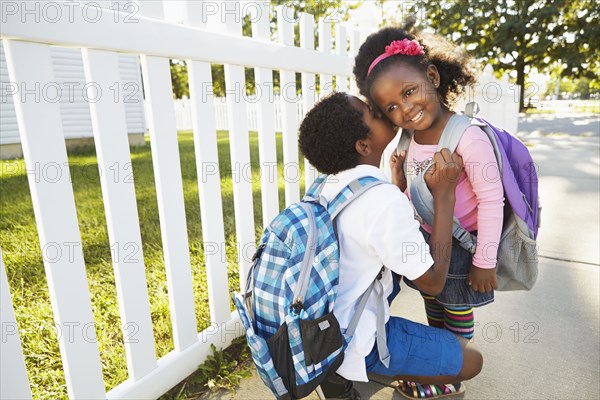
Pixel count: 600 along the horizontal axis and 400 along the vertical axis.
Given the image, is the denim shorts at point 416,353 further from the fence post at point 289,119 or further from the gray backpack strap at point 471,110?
the fence post at point 289,119

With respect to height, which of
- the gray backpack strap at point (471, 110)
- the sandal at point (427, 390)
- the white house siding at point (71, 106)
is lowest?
the sandal at point (427, 390)

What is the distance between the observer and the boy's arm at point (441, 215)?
55.7 inches

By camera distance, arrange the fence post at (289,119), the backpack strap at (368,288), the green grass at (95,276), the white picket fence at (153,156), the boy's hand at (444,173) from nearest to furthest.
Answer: the white picket fence at (153,156)
the backpack strap at (368,288)
the boy's hand at (444,173)
the green grass at (95,276)
the fence post at (289,119)

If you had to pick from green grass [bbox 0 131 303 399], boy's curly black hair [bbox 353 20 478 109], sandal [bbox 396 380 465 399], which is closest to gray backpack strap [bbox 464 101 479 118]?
boy's curly black hair [bbox 353 20 478 109]

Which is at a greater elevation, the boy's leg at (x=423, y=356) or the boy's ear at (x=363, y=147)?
the boy's ear at (x=363, y=147)

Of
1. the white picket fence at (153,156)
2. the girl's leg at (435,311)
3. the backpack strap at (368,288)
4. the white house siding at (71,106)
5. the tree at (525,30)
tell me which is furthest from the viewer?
the tree at (525,30)

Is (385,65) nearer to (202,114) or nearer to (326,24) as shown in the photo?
(202,114)

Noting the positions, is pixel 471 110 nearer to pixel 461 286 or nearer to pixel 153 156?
pixel 461 286

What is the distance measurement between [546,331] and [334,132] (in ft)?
5.34

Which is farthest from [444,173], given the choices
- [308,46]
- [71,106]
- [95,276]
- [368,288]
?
[71,106]

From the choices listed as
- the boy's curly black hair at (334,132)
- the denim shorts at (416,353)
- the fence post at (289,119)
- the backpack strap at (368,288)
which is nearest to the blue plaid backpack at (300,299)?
the backpack strap at (368,288)

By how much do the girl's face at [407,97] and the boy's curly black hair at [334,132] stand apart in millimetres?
223

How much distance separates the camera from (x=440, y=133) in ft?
5.49

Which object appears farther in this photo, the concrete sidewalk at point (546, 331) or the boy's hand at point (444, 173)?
Result: the concrete sidewalk at point (546, 331)
